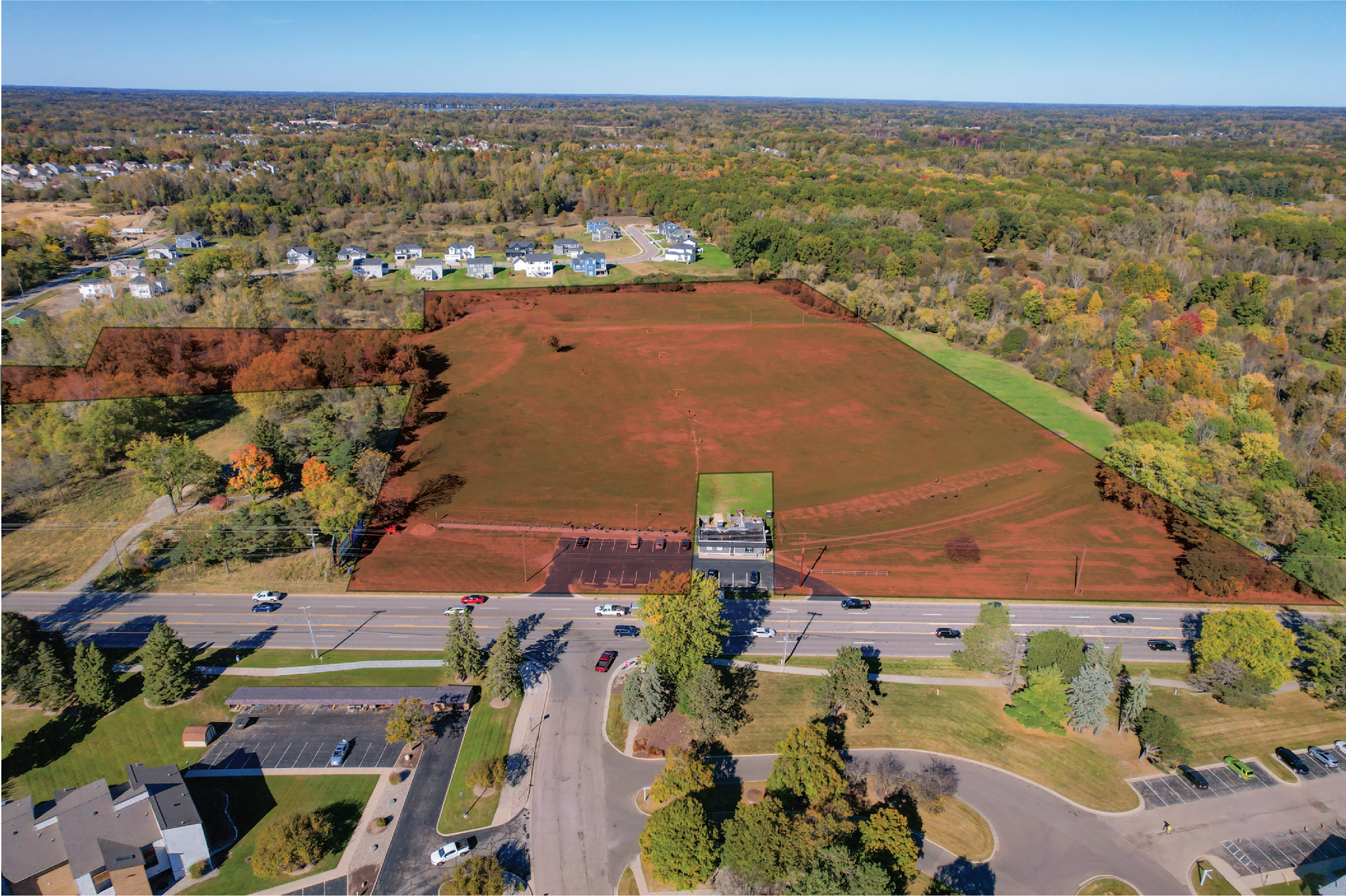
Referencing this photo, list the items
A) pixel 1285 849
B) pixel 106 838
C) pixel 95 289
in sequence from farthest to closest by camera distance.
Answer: pixel 95 289 < pixel 1285 849 < pixel 106 838

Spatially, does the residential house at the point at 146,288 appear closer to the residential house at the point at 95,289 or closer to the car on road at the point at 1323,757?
the residential house at the point at 95,289

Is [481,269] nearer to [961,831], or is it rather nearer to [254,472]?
[254,472]

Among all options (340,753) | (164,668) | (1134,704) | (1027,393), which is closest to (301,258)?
(164,668)

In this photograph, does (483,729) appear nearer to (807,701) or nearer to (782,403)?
(807,701)

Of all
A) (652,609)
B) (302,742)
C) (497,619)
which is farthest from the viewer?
(497,619)

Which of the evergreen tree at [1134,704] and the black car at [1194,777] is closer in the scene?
the black car at [1194,777]

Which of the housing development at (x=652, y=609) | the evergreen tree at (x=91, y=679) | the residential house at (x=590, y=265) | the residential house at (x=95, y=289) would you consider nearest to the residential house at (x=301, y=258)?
the residential house at (x=95, y=289)

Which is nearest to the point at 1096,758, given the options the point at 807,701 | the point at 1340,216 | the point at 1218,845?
the point at 1218,845
